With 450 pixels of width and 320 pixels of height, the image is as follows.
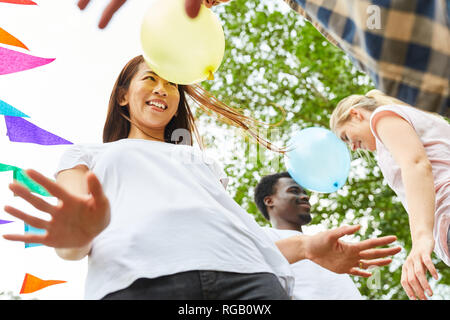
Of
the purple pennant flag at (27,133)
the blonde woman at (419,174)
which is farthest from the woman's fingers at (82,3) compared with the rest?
the purple pennant flag at (27,133)

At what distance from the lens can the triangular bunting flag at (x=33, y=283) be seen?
2658 millimetres

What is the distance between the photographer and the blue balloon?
259cm

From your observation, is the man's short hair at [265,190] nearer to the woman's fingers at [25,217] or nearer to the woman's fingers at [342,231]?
the woman's fingers at [342,231]

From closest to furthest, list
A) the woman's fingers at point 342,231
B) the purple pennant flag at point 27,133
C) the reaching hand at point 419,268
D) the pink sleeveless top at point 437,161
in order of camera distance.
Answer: the woman's fingers at point 342,231 < the reaching hand at point 419,268 < the pink sleeveless top at point 437,161 < the purple pennant flag at point 27,133

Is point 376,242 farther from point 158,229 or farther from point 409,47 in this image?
point 409,47

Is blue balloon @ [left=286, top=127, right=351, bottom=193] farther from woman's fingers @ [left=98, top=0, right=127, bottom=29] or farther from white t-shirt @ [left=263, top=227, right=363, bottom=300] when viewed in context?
woman's fingers @ [left=98, top=0, right=127, bottom=29]

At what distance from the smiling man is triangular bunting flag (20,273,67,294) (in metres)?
1.20

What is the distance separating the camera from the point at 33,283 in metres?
2.79

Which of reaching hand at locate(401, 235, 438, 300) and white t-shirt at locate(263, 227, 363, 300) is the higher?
reaching hand at locate(401, 235, 438, 300)

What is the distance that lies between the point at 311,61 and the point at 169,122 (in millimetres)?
5014

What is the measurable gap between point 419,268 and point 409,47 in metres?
0.90

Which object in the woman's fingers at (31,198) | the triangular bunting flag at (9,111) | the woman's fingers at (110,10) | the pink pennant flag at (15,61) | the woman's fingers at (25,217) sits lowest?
the triangular bunting flag at (9,111)

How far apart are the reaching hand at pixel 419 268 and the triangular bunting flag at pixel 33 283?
1910 mm

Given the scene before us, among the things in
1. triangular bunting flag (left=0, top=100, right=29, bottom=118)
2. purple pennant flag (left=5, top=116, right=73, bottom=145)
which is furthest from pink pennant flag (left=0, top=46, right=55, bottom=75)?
purple pennant flag (left=5, top=116, right=73, bottom=145)
